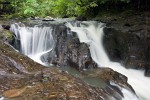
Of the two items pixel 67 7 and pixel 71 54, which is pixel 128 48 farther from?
pixel 67 7

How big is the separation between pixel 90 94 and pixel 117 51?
263 inches

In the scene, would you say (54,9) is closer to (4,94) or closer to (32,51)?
(32,51)

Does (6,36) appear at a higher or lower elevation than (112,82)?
higher

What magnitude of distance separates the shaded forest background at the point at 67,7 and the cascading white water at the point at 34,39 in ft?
13.0

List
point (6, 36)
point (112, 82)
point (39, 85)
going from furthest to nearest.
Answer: point (6, 36) < point (112, 82) < point (39, 85)

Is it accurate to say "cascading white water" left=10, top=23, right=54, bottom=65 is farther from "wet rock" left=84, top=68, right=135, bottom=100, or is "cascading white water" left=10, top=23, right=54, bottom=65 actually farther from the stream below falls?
"wet rock" left=84, top=68, right=135, bottom=100

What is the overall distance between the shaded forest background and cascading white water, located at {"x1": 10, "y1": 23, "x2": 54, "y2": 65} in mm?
3955

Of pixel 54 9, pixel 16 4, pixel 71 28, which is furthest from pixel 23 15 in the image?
pixel 71 28

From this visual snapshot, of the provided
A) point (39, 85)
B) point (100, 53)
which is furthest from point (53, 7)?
point (39, 85)

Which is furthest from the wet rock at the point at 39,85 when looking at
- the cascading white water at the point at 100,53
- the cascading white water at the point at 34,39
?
the cascading white water at the point at 34,39

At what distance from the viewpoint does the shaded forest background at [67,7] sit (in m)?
14.9

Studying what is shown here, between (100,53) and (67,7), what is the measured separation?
9.14m

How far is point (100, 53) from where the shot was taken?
1247 cm

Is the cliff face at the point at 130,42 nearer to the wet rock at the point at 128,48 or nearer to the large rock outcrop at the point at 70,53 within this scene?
the wet rock at the point at 128,48
